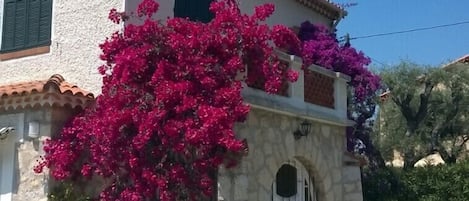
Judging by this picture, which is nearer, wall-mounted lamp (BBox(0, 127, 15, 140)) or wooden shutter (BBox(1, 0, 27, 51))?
wall-mounted lamp (BBox(0, 127, 15, 140))

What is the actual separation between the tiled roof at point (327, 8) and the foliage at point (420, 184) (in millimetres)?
4990

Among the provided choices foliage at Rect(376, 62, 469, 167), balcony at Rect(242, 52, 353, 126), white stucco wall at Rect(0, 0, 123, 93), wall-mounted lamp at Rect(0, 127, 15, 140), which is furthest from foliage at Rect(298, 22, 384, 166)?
wall-mounted lamp at Rect(0, 127, 15, 140)

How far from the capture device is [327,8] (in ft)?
63.4

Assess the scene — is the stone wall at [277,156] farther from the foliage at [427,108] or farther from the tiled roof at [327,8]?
the foliage at [427,108]

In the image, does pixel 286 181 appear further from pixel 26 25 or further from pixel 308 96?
pixel 26 25

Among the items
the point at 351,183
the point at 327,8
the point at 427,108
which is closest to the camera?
the point at 351,183

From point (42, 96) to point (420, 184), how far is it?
1000cm

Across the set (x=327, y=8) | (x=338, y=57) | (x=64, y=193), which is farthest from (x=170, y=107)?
(x=327, y=8)

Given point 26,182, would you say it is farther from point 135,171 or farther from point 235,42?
point 235,42

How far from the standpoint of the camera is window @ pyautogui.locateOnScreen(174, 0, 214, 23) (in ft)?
44.8

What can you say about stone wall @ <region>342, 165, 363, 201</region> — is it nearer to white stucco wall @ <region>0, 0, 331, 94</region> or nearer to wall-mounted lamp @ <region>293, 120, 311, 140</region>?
wall-mounted lamp @ <region>293, 120, 311, 140</region>

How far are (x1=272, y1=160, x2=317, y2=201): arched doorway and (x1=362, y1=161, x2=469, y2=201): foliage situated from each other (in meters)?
4.06

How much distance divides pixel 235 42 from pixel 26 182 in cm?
432

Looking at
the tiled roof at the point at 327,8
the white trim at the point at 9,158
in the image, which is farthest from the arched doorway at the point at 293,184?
the tiled roof at the point at 327,8
